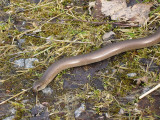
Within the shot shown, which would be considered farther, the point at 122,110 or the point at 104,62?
the point at 104,62

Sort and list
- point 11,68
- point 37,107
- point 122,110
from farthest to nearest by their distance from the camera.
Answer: point 11,68 < point 37,107 < point 122,110

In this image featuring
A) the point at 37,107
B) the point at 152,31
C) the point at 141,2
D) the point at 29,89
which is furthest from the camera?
the point at 141,2

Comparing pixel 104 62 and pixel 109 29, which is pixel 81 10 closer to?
pixel 109 29

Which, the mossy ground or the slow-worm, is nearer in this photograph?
the mossy ground

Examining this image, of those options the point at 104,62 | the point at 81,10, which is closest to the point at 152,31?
the point at 104,62
